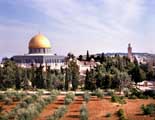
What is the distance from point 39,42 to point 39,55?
11.0ft

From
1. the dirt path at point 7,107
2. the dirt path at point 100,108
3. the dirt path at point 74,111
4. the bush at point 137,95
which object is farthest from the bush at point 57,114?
the bush at point 137,95

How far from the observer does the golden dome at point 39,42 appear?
300 feet

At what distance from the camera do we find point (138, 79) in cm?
6456

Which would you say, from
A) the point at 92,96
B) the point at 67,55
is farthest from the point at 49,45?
the point at 92,96

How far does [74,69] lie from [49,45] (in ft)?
125

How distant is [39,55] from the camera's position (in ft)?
295

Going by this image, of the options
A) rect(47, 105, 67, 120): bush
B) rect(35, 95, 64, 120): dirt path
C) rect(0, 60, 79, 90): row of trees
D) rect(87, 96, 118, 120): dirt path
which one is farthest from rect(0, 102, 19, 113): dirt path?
rect(0, 60, 79, 90): row of trees

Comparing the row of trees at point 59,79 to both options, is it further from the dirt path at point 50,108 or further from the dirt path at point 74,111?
the dirt path at point 74,111

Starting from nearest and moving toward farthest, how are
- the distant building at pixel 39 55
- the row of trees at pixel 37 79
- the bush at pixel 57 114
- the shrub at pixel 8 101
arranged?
the bush at pixel 57 114, the shrub at pixel 8 101, the row of trees at pixel 37 79, the distant building at pixel 39 55

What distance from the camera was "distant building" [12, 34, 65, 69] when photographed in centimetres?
9000

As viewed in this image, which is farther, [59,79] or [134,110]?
[59,79]

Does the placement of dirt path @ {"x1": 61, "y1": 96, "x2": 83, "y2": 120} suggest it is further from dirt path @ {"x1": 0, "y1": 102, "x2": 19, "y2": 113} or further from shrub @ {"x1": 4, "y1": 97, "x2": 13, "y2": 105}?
shrub @ {"x1": 4, "y1": 97, "x2": 13, "y2": 105}

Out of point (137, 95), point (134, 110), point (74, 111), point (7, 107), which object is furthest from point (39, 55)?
point (134, 110)

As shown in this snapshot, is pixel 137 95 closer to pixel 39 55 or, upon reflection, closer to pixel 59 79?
pixel 59 79
